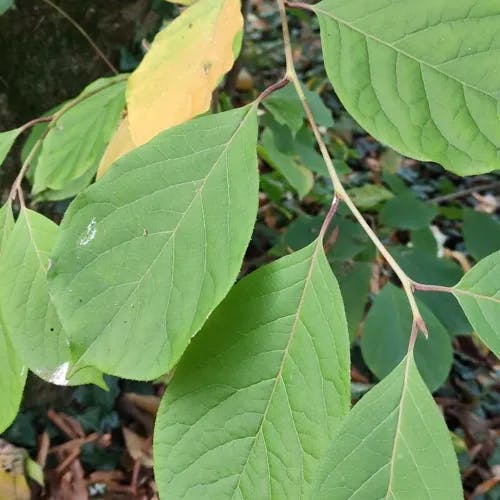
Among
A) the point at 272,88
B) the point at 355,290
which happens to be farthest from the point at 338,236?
the point at 272,88

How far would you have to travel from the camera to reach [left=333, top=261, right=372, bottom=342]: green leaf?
156 cm

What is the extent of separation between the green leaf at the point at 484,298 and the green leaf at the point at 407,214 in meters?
1.09

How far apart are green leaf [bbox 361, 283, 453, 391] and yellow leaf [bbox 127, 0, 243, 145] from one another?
797mm

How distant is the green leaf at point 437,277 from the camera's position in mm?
1530

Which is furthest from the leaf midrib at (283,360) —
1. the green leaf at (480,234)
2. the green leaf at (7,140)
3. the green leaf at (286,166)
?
the green leaf at (480,234)

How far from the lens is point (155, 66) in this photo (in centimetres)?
68

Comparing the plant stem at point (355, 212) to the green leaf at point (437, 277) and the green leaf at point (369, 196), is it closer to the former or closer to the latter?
the green leaf at point (437, 277)

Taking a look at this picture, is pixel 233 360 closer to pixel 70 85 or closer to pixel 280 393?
pixel 280 393

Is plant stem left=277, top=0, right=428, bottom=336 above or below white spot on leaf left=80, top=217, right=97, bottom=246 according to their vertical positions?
below

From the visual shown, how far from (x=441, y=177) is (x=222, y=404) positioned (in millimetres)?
3167

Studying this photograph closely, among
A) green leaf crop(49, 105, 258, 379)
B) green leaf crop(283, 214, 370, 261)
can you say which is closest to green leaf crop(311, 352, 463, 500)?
green leaf crop(49, 105, 258, 379)

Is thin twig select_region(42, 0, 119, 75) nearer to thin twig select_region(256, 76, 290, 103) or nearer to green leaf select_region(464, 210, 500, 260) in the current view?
thin twig select_region(256, 76, 290, 103)

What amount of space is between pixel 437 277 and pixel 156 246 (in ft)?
3.77

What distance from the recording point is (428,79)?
56 cm
